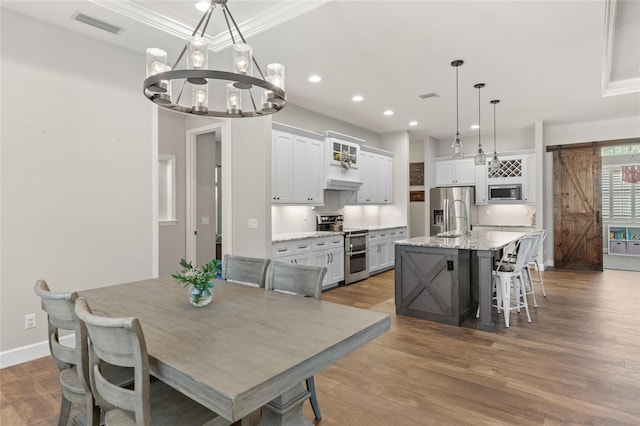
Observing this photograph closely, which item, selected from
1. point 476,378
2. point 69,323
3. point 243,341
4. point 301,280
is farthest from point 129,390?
point 476,378

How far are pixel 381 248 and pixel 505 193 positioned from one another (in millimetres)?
3078

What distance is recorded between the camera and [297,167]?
5398 millimetres

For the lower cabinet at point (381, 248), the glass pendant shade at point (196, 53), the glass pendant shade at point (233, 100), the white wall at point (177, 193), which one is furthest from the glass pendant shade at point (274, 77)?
the lower cabinet at point (381, 248)

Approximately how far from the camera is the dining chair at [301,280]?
86.1 inches

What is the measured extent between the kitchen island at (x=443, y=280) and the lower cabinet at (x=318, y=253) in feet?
4.25

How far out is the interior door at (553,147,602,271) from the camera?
7.04 metres

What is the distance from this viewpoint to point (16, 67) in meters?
3.02

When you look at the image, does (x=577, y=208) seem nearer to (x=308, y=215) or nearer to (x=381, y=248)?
(x=381, y=248)

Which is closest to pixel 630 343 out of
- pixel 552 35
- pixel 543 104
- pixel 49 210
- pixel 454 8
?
pixel 552 35

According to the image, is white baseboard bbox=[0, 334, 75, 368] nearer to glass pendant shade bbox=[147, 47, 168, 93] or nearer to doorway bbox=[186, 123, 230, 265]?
doorway bbox=[186, 123, 230, 265]

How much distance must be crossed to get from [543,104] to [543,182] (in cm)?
211

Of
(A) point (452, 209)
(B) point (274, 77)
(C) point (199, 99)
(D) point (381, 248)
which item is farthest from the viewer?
(A) point (452, 209)

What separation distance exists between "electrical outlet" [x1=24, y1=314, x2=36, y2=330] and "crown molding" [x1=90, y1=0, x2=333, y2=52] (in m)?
2.71

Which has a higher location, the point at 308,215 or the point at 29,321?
the point at 308,215
